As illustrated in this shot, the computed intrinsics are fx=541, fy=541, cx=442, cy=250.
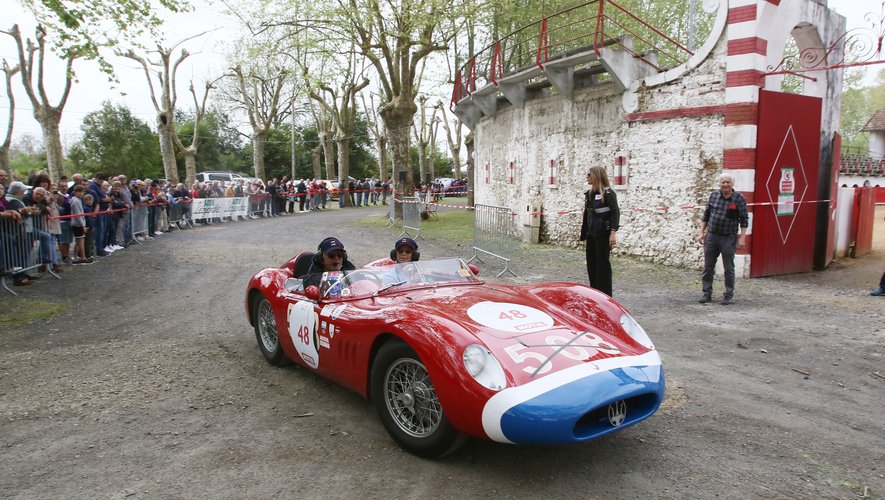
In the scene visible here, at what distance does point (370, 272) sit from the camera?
4469 millimetres

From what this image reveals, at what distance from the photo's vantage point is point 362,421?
402cm

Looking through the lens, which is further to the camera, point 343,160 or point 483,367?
point 343,160

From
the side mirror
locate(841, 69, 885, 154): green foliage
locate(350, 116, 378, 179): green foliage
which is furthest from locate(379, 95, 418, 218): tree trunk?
locate(841, 69, 885, 154): green foliage

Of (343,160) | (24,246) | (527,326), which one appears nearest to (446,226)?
(24,246)

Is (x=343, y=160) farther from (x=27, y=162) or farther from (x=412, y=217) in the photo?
(x=27, y=162)

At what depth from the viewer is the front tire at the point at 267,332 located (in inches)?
206

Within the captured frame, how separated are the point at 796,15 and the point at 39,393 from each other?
1298 centimetres

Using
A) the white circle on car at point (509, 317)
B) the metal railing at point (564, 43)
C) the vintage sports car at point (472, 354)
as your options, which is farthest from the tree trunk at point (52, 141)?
the white circle on car at point (509, 317)

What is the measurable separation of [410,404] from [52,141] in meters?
26.4

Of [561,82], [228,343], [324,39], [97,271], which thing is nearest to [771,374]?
[228,343]

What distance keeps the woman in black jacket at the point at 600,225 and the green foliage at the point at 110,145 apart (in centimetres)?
4337

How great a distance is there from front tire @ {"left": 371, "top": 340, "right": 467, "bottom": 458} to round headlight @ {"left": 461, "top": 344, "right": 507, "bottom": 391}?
1.09 feet

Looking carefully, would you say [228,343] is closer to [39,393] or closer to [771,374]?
[39,393]

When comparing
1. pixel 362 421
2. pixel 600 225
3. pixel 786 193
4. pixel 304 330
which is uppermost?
pixel 786 193
